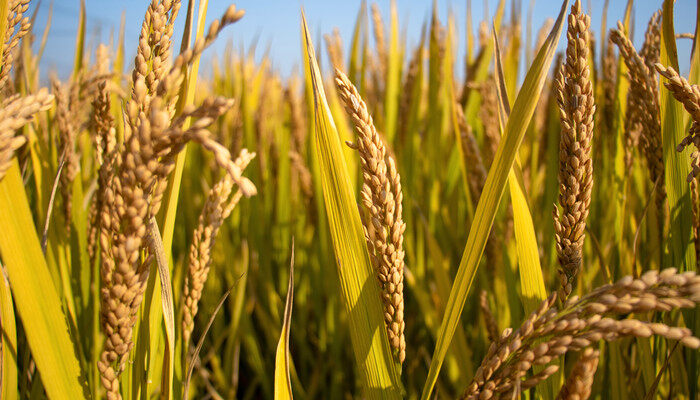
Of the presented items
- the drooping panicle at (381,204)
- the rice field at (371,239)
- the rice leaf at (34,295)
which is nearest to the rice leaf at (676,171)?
the rice field at (371,239)

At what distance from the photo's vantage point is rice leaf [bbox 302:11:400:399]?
450 millimetres

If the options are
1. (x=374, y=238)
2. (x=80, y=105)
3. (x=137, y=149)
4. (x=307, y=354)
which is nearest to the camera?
(x=137, y=149)

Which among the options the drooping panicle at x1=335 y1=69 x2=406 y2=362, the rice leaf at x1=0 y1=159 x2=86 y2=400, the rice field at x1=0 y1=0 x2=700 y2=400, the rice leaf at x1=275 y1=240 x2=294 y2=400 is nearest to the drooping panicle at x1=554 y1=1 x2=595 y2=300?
the rice field at x1=0 y1=0 x2=700 y2=400

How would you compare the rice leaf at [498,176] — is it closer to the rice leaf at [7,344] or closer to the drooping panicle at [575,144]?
the drooping panicle at [575,144]

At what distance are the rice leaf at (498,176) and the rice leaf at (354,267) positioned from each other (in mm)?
55

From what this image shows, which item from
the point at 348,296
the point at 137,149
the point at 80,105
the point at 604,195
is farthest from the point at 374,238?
the point at 604,195

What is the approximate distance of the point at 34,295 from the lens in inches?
16.0

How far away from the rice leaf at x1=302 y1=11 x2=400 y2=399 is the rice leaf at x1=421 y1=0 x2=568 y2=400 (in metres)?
0.06

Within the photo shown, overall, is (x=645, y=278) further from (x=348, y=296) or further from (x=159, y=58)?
(x=159, y=58)

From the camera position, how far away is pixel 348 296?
0.47m

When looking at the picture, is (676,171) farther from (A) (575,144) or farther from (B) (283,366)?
(B) (283,366)

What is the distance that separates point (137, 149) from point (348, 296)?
0.26 meters

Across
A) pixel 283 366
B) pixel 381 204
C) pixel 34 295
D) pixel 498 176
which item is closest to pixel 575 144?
pixel 498 176

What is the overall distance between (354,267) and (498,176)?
178mm
